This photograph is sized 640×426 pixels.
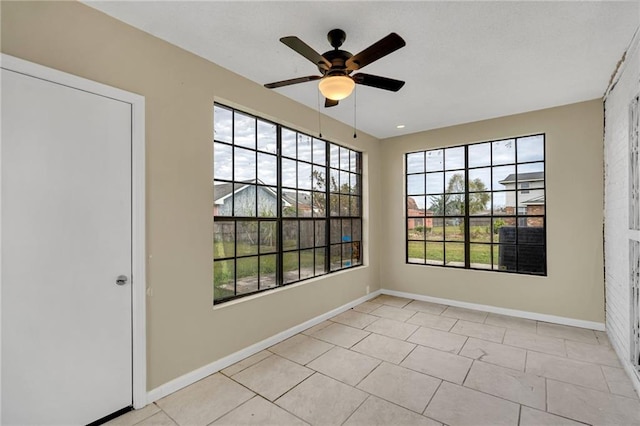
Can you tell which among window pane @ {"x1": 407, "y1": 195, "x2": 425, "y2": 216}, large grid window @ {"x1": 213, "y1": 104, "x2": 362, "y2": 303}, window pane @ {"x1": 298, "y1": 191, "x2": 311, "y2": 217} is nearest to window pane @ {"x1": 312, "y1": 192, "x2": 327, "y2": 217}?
large grid window @ {"x1": 213, "y1": 104, "x2": 362, "y2": 303}

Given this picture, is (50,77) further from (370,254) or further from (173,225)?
(370,254)

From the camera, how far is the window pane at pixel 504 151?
4395 millimetres

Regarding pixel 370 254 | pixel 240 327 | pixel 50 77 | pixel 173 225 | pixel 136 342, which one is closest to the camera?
pixel 50 77

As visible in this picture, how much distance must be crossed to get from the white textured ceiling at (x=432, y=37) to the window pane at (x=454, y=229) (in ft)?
6.46

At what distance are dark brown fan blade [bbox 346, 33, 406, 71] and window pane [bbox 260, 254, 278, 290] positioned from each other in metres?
2.20

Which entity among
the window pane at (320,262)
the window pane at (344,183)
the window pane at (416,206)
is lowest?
the window pane at (320,262)

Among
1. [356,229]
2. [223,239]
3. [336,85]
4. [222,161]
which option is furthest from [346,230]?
[336,85]

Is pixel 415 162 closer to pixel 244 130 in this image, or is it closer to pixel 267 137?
pixel 267 137

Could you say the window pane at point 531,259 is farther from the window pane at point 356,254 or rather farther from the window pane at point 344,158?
the window pane at point 344,158

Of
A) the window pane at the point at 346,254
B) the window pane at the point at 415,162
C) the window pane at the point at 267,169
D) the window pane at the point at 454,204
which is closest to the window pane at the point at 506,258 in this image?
the window pane at the point at 454,204

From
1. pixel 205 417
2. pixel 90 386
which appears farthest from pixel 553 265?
pixel 90 386

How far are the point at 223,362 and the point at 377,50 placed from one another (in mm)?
2941

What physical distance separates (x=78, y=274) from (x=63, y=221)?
0.37 metres

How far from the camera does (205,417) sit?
2.19 meters
